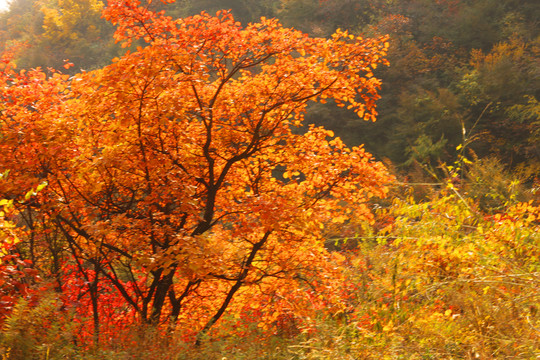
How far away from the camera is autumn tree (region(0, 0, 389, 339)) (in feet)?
14.3

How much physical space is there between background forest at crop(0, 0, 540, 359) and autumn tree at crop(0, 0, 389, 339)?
404 mm

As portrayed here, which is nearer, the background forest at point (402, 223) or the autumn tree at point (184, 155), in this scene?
the background forest at point (402, 223)

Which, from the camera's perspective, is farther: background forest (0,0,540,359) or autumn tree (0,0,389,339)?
autumn tree (0,0,389,339)

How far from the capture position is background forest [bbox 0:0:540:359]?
3.39m

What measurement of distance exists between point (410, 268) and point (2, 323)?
134 inches

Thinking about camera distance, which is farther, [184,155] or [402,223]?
[184,155]

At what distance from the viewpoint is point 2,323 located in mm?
3195

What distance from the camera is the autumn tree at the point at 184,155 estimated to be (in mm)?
4352

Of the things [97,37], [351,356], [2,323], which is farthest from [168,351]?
[97,37]

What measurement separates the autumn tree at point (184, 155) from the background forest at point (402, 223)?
1.33ft

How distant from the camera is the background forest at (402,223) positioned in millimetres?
3391

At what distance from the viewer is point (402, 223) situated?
481cm

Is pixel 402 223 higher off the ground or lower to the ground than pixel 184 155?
lower

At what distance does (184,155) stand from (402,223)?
239 centimetres
